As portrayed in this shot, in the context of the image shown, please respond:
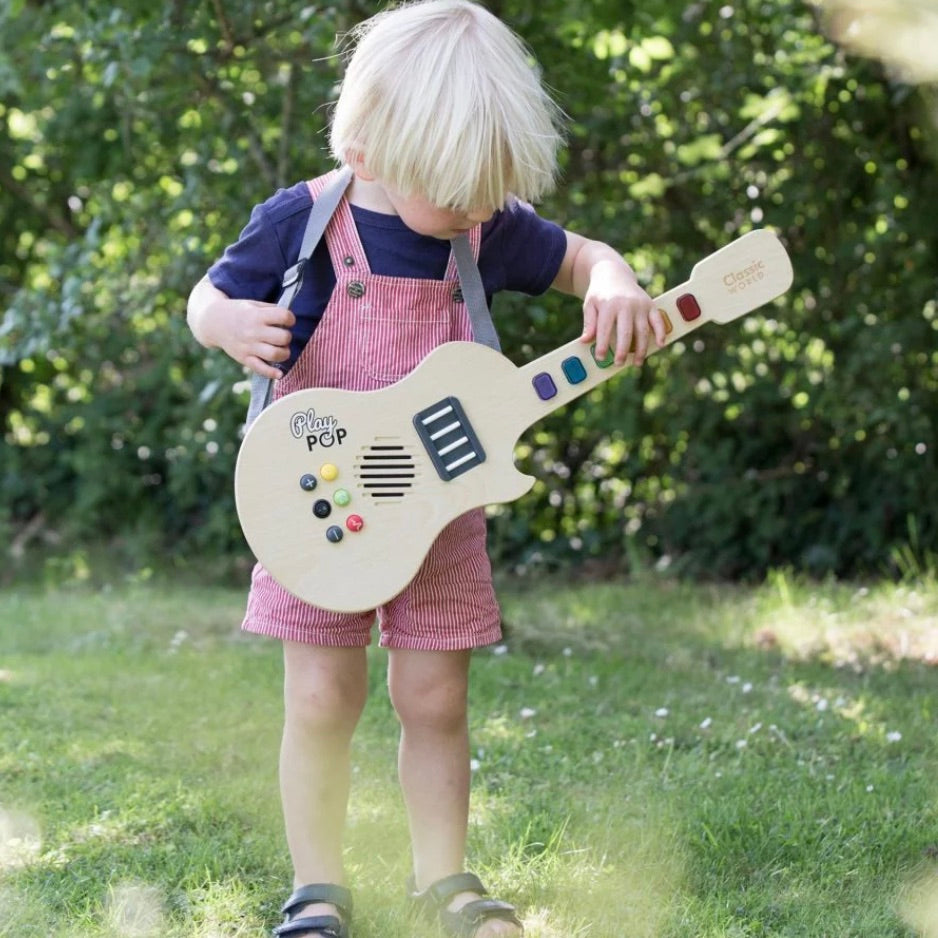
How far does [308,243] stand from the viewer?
2057 millimetres

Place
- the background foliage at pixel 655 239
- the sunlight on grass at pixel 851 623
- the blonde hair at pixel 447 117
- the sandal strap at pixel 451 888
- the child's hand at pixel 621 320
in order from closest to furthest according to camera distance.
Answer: the blonde hair at pixel 447 117
the child's hand at pixel 621 320
the sandal strap at pixel 451 888
the sunlight on grass at pixel 851 623
the background foliage at pixel 655 239

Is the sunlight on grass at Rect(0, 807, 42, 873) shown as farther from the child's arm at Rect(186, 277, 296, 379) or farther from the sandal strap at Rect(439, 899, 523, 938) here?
the child's arm at Rect(186, 277, 296, 379)

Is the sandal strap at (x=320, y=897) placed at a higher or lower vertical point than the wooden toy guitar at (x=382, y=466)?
lower

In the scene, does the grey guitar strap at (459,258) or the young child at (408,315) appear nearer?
the young child at (408,315)

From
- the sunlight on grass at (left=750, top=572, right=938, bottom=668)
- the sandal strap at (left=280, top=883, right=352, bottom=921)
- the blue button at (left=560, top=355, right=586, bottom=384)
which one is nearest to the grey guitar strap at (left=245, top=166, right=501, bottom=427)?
the blue button at (left=560, top=355, right=586, bottom=384)

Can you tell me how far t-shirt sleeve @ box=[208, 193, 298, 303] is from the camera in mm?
2102

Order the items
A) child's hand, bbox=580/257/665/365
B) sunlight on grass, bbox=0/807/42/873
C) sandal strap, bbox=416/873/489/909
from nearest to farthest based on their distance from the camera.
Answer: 1. child's hand, bbox=580/257/665/365
2. sandal strap, bbox=416/873/489/909
3. sunlight on grass, bbox=0/807/42/873

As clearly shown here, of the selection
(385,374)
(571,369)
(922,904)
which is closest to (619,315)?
(571,369)

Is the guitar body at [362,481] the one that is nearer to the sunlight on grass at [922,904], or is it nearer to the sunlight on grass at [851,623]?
the sunlight on grass at [922,904]

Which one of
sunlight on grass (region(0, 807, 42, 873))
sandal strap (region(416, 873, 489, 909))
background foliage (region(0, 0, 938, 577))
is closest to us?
sandal strap (region(416, 873, 489, 909))

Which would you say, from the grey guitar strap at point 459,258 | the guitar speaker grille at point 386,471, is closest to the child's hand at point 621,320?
the grey guitar strap at point 459,258

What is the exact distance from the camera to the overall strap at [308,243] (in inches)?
80.1

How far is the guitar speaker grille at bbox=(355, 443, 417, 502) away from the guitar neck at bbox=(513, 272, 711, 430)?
0.58ft

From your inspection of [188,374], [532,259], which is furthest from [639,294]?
[188,374]
